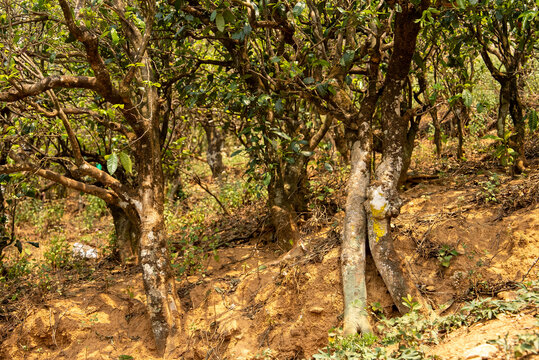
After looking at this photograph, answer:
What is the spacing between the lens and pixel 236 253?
6.06 metres

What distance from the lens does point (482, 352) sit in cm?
259

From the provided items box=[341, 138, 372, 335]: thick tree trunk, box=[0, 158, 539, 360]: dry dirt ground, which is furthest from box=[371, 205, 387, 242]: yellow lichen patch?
box=[0, 158, 539, 360]: dry dirt ground

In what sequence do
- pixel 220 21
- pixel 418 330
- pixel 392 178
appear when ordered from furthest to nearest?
1. pixel 392 178
2. pixel 220 21
3. pixel 418 330

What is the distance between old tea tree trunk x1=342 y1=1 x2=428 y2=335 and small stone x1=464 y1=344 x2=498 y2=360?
1.19 m

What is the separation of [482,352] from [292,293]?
2249mm

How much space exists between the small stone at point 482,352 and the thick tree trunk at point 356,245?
1.19 meters

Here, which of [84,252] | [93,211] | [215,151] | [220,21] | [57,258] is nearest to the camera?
[220,21]

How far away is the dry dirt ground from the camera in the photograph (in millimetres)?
4133

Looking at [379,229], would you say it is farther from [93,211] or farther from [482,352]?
[93,211]

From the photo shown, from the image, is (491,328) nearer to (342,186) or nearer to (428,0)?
(428,0)

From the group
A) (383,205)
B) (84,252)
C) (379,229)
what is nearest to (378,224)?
(379,229)

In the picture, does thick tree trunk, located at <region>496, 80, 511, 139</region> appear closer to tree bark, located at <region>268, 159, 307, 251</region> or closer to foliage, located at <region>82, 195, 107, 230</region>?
tree bark, located at <region>268, 159, 307, 251</region>

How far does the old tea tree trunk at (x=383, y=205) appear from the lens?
395 cm

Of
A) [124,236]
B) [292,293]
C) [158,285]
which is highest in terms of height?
[124,236]
